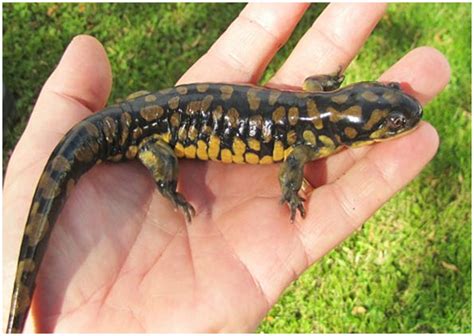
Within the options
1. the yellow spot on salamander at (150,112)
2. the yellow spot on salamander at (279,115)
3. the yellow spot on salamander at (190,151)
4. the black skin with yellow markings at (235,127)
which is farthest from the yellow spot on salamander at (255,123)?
the yellow spot on salamander at (150,112)

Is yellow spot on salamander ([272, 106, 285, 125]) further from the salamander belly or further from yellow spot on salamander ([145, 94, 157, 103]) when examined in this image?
yellow spot on salamander ([145, 94, 157, 103])

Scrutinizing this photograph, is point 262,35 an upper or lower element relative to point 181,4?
upper

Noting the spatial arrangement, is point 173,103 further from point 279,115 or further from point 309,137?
point 309,137

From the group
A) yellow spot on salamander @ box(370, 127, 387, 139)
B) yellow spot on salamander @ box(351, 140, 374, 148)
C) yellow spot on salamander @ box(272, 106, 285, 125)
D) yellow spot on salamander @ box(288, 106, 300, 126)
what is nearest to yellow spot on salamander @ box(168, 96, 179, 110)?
yellow spot on salamander @ box(272, 106, 285, 125)

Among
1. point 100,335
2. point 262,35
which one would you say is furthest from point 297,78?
point 100,335

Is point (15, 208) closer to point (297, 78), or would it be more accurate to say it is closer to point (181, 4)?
point (297, 78)

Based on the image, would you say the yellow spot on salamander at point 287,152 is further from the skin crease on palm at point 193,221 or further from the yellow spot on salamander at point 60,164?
the yellow spot on salamander at point 60,164
